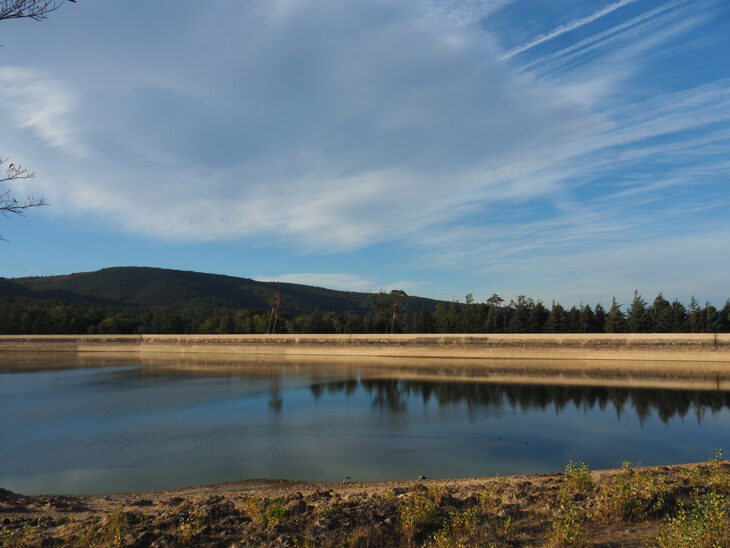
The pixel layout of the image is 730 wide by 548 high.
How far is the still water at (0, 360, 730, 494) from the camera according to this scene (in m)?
12.9

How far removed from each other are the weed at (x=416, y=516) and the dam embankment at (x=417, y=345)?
4209 cm

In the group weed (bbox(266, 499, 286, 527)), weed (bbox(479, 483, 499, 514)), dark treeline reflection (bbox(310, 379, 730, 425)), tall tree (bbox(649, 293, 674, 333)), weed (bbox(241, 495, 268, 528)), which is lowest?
dark treeline reflection (bbox(310, 379, 730, 425))

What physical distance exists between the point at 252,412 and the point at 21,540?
52.9ft

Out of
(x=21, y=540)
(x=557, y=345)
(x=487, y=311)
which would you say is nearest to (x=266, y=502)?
(x=21, y=540)

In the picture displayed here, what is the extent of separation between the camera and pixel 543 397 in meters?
25.6

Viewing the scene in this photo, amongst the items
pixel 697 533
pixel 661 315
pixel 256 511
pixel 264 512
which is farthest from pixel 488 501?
pixel 661 315

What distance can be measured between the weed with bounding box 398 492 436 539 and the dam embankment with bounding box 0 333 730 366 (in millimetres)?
42092

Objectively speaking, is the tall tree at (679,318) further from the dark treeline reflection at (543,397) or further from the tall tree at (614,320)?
the dark treeline reflection at (543,397)

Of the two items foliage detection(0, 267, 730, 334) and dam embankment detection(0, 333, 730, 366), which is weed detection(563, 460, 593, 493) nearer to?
dam embankment detection(0, 333, 730, 366)

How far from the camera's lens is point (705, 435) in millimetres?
16969

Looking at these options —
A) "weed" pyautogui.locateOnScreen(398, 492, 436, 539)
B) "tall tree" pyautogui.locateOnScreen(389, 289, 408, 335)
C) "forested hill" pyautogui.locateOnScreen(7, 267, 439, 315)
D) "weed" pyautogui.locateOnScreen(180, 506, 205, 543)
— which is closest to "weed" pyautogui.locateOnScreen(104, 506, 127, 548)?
"weed" pyautogui.locateOnScreen(180, 506, 205, 543)

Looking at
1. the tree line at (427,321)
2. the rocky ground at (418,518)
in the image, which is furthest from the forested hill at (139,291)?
the rocky ground at (418,518)

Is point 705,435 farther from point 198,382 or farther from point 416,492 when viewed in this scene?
point 198,382

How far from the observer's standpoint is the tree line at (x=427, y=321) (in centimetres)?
5431
